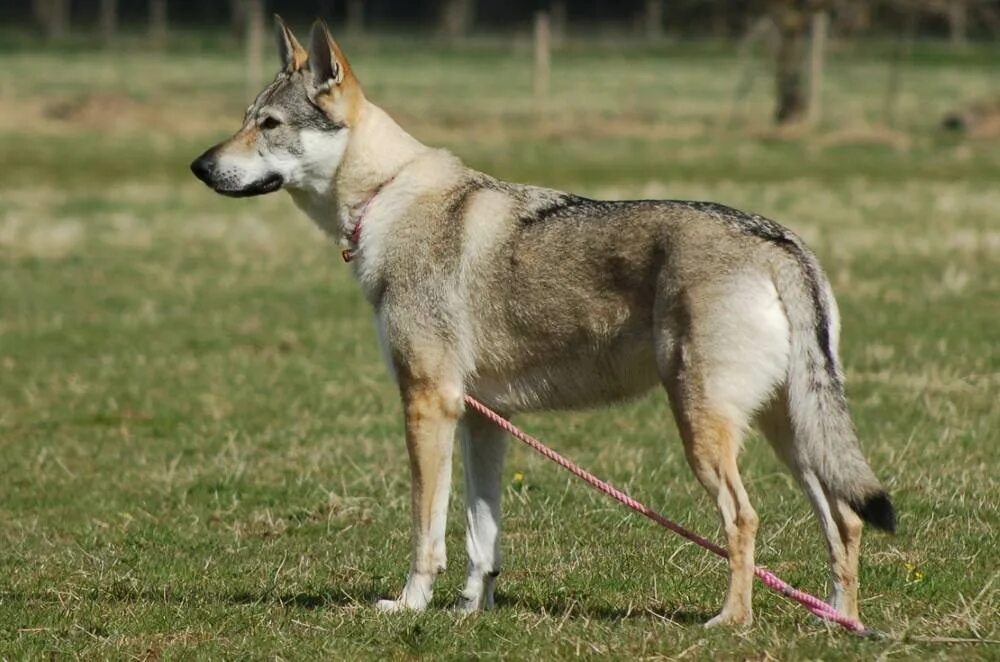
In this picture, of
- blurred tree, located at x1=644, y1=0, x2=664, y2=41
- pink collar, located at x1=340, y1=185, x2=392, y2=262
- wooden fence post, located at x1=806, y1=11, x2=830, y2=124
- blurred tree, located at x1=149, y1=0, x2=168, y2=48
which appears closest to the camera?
pink collar, located at x1=340, y1=185, x2=392, y2=262

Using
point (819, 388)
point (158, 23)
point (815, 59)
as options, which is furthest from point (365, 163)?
point (158, 23)

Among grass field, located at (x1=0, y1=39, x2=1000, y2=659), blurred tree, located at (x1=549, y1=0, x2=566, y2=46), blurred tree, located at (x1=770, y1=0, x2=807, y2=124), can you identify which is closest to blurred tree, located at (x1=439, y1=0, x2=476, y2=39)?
blurred tree, located at (x1=549, y1=0, x2=566, y2=46)

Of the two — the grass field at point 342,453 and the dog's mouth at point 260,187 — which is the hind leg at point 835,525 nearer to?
the grass field at point 342,453

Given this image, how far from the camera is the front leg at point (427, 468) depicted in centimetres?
702

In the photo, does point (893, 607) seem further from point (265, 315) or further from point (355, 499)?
point (265, 315)

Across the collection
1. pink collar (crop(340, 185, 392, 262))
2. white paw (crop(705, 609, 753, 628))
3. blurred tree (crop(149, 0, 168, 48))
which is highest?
pink collar (crop(340, 185, 392, 262))

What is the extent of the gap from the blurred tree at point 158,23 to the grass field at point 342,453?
37276mm

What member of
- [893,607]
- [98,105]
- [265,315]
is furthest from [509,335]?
[98,105]

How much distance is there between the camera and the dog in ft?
20.6

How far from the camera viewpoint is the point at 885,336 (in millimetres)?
14016

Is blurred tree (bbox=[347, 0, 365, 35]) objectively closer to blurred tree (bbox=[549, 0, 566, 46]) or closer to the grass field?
blurred tree (bbox=[549, 0, 566, 46])

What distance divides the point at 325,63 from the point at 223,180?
2.26 ft

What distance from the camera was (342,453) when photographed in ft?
34.0

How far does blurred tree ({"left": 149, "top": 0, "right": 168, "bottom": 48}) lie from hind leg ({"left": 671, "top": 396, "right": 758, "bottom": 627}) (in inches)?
2331
